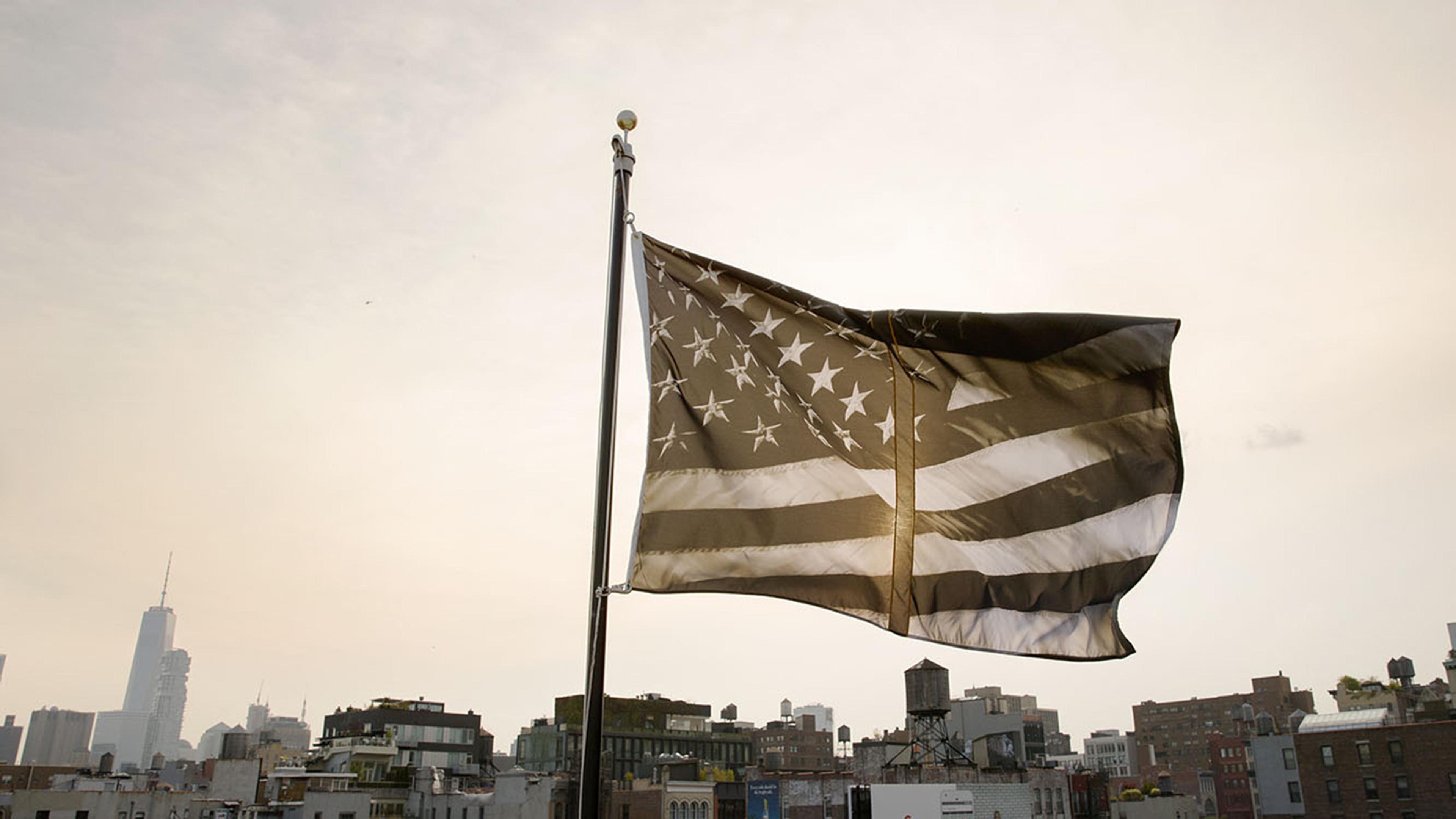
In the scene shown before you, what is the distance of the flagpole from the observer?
7863 millimetres

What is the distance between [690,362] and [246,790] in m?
85.4

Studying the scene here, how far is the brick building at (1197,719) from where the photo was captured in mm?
157250

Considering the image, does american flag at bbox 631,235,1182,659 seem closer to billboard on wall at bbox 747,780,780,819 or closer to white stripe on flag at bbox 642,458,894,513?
white stripe on flag at bbox 642,458,894,513

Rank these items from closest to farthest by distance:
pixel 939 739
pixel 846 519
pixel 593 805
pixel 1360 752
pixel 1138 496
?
pixel 593 805, pixel 1138 496, pixel 846 519, pixel 939 739, pixel 1360 752

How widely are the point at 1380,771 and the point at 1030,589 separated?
84051 millimetres

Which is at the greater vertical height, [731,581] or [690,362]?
[690,362]

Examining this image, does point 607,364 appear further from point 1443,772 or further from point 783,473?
point 1443,772

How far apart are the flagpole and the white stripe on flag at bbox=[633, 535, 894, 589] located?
89 cm

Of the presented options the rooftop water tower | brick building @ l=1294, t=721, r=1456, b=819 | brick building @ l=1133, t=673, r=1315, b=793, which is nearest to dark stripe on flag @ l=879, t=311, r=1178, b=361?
the rooftop water tower

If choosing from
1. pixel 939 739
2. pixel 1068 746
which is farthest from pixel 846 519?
pixel 1068 746

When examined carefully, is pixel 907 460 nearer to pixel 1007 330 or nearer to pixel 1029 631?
pixel 1007 330

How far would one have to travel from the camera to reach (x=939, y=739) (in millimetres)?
70312

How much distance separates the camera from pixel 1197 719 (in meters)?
165

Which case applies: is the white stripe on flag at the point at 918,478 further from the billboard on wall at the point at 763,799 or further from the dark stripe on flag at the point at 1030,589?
the billboard on wall at the point at 763,799
